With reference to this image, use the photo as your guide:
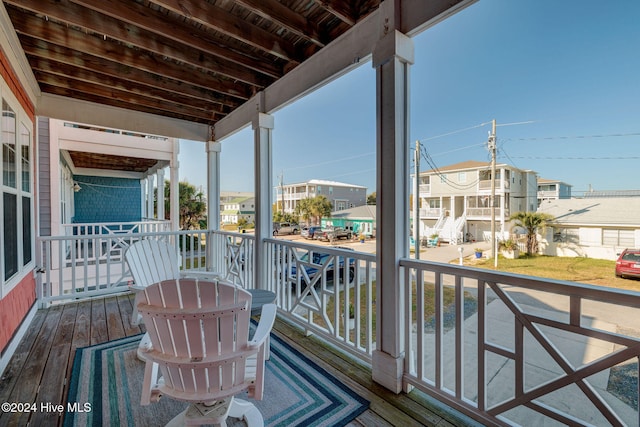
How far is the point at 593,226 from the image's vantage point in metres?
1.33

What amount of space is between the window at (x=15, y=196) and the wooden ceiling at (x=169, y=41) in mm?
690

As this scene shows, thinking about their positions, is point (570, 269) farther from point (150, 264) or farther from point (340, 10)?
point (150, 264)

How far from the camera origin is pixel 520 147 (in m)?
1.49

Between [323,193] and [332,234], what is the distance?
79cm

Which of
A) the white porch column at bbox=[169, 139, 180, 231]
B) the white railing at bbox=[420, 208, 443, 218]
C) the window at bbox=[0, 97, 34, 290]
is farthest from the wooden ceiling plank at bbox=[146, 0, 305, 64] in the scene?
the white porch column at bbox=[169, 139, 180, 231]

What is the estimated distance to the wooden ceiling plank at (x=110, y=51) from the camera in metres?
2.45

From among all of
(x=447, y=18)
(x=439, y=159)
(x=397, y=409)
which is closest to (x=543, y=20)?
(x=447, y=18)

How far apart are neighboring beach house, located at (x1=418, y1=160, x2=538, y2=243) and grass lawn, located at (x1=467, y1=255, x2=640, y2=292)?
188mm

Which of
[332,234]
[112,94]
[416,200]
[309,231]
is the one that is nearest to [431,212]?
[416,200]

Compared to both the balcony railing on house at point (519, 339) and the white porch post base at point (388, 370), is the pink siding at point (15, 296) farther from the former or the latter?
the white porch post base at point (388, 370)

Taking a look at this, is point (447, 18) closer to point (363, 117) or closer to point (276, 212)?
point (363, 117)

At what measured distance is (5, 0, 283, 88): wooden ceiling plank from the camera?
2.24 m

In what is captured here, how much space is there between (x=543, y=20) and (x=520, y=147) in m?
0.67

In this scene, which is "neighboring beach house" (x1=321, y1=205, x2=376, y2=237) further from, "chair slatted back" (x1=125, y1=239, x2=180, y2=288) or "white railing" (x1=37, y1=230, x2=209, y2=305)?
"white railing" (x1=37, y1=230, x2=209, y2=305)
